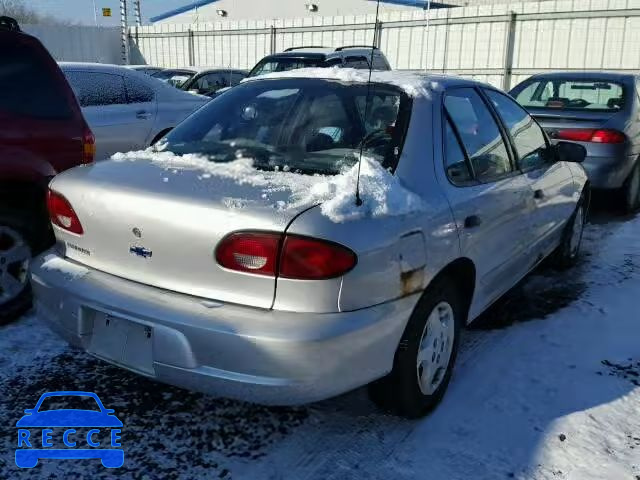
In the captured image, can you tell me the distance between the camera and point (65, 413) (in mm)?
Answer: 2953

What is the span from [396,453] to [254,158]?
1.46 metres

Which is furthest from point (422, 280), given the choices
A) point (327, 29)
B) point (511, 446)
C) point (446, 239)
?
point (327, 29)

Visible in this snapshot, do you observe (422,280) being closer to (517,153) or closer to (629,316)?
(517,153)

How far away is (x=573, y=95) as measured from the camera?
7637 mm

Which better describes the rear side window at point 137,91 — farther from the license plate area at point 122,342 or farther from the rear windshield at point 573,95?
the license plate area at point 122,342

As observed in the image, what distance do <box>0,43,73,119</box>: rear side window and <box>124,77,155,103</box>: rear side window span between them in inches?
118

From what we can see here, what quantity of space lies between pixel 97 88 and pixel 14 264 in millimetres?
3540

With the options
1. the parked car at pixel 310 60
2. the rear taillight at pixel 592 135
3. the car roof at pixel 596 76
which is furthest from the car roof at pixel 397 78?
the parked car at pixel 310 60

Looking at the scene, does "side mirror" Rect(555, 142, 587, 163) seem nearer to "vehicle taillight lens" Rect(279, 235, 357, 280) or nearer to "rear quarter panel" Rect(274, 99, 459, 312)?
"rear quarter panel" Rect(274, 99, 459, 312)

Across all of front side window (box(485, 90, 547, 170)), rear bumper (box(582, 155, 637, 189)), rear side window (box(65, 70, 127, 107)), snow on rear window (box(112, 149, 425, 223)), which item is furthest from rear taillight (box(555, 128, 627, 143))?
rear side window (box(65, 70, 127, 107))

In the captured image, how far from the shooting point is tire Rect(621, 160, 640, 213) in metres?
7.20

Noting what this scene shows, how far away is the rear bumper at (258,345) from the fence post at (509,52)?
17029 millimetres

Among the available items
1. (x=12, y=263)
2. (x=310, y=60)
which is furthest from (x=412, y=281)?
(x=310, y=60)

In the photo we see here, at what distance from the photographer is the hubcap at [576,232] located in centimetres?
512
